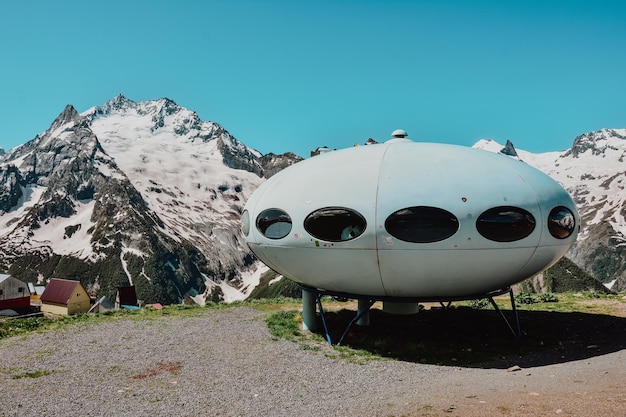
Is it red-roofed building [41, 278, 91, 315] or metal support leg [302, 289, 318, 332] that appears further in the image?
red-roofed building [41, 278, 91, 315]

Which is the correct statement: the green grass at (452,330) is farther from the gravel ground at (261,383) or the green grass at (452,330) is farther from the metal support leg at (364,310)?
the gravel ground at (261,383)

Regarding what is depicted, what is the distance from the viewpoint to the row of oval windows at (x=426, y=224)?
46.3 feet

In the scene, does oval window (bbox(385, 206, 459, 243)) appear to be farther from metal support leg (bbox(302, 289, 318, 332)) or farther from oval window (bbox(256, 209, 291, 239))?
metal support leg (bbox(302, 289, 318, 332))

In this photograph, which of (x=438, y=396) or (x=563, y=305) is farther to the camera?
(x=563, y=305)

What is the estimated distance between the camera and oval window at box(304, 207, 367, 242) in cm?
1466

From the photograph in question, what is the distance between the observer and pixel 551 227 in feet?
50.5

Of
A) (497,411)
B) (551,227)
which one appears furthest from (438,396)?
(551,227)

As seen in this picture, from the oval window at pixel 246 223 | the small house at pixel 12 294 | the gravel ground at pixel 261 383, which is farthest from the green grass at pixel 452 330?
the small house at pixel 12 294

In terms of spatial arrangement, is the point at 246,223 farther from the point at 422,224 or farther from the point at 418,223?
the point at 422,224

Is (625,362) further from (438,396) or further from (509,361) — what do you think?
(438,396)

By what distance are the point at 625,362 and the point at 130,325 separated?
19397 millimetres

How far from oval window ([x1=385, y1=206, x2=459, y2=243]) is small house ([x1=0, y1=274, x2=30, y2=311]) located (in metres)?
61.5

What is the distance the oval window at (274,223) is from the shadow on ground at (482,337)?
16.5ft

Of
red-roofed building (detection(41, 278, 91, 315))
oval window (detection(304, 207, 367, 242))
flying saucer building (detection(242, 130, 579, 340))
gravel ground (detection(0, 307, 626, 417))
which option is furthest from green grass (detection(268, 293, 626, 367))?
red-roofed building (detection(41, 278, 91, 315))
